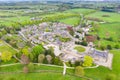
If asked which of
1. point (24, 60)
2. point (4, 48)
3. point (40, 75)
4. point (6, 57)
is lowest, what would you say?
point (40, 75)

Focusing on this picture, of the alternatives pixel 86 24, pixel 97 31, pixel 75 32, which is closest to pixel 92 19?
pixel 86 24

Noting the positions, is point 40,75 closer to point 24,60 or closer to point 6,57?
point 24,60

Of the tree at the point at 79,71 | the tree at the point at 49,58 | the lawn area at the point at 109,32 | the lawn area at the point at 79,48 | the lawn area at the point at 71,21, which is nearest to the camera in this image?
the tree at the point at 79,71

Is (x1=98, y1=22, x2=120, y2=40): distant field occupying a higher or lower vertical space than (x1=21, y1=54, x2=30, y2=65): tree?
higher

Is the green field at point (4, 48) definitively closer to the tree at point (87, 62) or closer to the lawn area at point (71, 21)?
the tree at point (87, 62)

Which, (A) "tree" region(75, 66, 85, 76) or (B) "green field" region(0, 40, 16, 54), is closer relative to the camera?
(A) "tree" region(75, 66, 85, 76)

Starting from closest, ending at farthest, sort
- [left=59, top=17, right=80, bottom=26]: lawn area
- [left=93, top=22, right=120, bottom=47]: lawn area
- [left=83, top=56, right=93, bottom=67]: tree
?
[left=83, top=56, right=93, bottom=67]: tree < [left=93, top=22, right=120, bottom=47]: lawn area < [left=59, top=17, right=80, bottom=26]: lawn area

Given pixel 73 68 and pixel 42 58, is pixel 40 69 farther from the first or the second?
pixel 73 68

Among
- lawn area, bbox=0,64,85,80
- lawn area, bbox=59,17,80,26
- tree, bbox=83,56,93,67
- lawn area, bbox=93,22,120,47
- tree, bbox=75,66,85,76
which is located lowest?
lawn area, bbox=0,64,85,80

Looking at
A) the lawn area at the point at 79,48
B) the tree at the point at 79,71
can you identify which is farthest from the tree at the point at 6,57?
the lawn area at the point at 79,48

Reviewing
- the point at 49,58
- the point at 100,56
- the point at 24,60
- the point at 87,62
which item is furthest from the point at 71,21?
the point at 24,60

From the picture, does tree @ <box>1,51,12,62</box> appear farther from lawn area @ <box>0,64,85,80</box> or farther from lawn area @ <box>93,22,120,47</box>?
lawn area @ <box>93,22,120,47</box>

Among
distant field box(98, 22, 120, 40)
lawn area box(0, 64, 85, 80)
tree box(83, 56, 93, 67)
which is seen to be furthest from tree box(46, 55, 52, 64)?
distant field box(98, 22, 120, 40)
